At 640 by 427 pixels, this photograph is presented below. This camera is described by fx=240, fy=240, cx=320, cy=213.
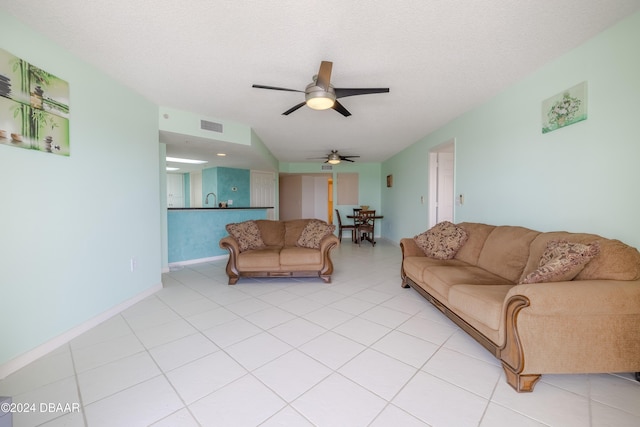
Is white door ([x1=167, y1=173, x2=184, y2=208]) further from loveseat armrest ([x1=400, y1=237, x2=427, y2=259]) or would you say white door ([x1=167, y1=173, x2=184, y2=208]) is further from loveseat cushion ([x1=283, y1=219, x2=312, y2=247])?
loveseat armrest ([x1=400, y1=237, x2=427, y2=259])

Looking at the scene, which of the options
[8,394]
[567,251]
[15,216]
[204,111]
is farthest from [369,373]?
[204,111]

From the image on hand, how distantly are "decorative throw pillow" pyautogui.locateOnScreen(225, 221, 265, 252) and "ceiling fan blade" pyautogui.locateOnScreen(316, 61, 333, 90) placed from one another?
8.01 feet

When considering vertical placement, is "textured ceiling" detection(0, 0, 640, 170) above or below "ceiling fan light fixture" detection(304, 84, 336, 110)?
above

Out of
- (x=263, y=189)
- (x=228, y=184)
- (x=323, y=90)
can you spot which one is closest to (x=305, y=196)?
(x=263, y=189)

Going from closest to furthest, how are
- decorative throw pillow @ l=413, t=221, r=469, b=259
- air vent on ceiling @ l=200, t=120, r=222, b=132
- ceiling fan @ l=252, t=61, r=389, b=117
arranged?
ceiling fan @ l=252, t=61, r=389, b=117
decorative throw pillow @ l=413, t=221, r=469, b=259
air vent on ceiling @ l=200, t=120, r=222, b=132

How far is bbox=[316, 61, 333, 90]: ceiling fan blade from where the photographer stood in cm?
202

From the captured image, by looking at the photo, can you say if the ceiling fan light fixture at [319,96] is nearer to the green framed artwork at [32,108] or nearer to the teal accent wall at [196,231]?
the green framed artwork at [32,108]

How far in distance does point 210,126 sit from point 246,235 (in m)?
1.83

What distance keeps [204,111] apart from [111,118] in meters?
1.27

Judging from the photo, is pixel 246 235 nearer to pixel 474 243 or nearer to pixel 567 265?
pixel 474 243

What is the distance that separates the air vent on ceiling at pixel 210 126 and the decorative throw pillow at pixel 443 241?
3506 millimetres

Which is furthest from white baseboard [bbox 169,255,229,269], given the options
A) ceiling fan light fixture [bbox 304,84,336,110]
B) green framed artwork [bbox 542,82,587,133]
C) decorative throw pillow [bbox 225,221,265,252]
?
green framed artwork [bbox 542,82,587,133]

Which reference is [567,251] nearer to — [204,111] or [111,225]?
[111,225]

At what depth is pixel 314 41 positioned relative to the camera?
1972 millimetres
